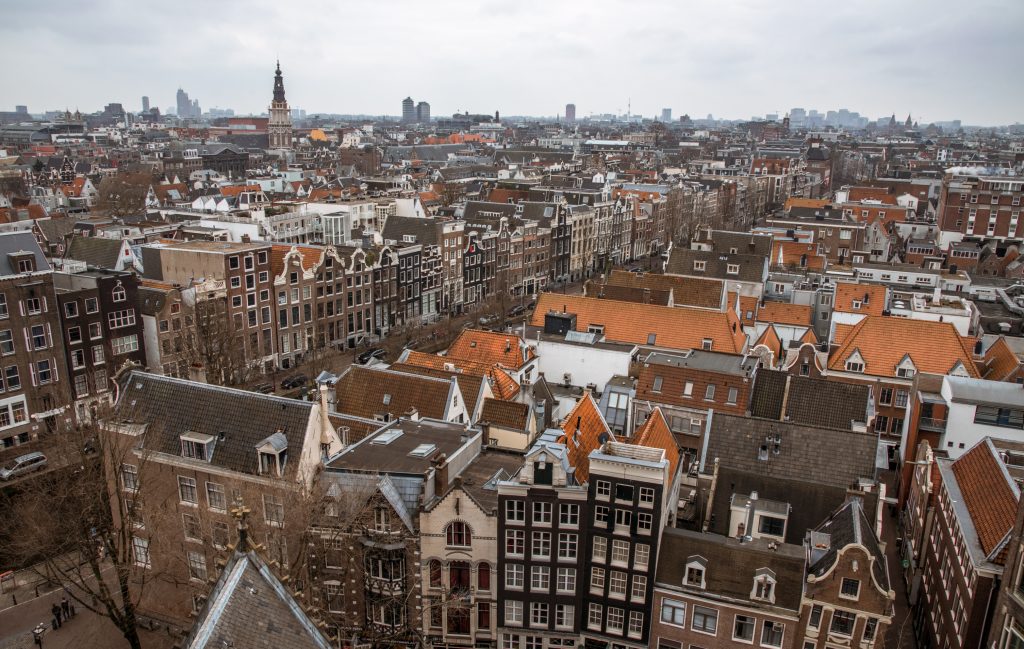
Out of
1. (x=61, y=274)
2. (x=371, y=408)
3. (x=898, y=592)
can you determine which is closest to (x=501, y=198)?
(x=61, y=274)

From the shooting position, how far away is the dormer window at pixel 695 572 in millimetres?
47094

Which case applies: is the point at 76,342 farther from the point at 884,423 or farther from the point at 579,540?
the point at 884,423

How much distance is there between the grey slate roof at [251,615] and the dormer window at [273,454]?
23571 millimetres

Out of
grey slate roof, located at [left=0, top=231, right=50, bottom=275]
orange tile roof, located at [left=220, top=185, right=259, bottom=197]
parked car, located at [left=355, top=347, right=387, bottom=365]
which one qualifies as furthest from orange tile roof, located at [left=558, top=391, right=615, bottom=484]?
orange tile roof, located at [left=220, top=185, right=259, bottom=197]

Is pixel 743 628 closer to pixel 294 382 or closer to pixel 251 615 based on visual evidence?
pixel 251 615

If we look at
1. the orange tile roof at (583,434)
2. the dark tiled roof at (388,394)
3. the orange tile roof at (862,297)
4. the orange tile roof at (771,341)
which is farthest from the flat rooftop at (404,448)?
the orange tile roof at (862,297)

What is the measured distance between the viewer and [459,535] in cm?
4900

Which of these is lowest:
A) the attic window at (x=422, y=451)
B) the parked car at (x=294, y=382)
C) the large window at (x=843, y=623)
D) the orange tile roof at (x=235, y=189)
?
the parked car at (x=294, y=382)

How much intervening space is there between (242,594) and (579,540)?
26.4 metres

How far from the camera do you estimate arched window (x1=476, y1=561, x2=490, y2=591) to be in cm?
4975

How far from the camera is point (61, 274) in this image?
88250mm

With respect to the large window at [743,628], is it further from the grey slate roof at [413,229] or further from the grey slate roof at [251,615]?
the grey slate roof at [413,229]

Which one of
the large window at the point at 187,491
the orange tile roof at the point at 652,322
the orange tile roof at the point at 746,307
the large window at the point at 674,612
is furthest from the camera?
the orange tile roof at the point at 746,307

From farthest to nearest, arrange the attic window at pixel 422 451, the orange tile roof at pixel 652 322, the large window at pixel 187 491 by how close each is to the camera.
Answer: the orange tile roof at pixel 652 322 → the large window at pixel 187 491 → the attic window at pixel 422 451
